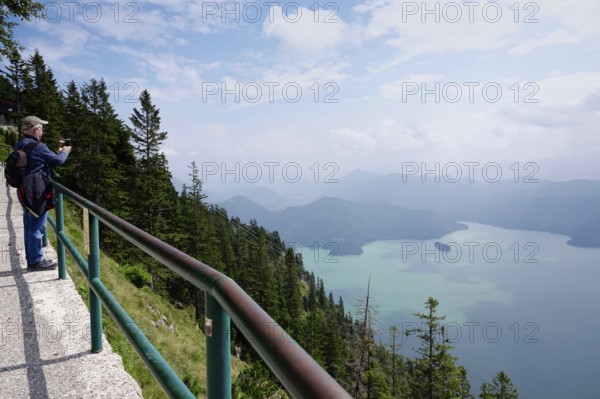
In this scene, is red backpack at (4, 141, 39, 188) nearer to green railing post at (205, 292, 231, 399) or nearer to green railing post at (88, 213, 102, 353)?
green railing post at (88, 213, 102, 353)

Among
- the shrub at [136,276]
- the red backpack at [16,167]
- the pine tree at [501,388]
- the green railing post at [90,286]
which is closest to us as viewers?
the green railing post at [90,286]

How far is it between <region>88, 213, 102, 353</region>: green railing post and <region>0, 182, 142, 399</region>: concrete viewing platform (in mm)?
161

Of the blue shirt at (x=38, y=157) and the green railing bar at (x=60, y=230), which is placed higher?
the blue shirt at (x=38, y=157)

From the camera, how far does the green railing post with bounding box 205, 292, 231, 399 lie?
1377 mm

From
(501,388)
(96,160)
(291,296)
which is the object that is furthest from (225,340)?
(291,296)

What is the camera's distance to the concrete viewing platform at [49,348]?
3467 millimetres

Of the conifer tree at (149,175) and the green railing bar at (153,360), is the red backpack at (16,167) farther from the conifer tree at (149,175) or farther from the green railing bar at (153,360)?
the conifer tree at (149,175)

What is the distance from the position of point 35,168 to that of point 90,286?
363 cm

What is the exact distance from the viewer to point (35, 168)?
6.18 metres

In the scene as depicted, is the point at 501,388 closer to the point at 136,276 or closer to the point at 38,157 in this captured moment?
the point at 136,276

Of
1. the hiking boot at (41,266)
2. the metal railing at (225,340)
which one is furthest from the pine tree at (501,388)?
the metal railing at (225,340)

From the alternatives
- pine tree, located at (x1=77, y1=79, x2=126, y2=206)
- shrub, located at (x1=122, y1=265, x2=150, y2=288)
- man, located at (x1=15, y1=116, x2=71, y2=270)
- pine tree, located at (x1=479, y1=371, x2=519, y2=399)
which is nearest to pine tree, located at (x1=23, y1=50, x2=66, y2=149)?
pine tree, located at (x1=77, y1=79, x2=126, y2=206)

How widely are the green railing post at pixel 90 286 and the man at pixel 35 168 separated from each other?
3082 mm

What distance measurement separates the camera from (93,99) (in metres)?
34.4
